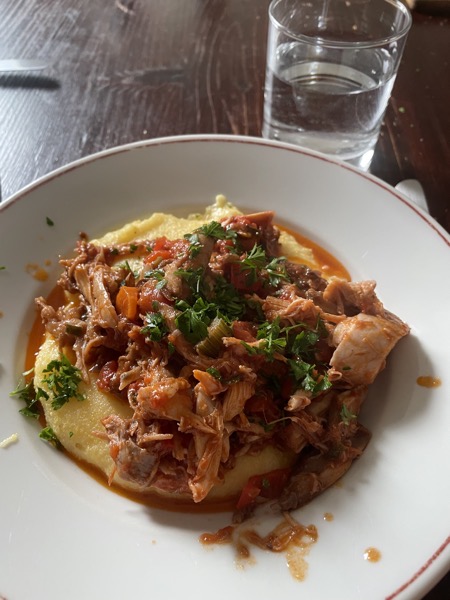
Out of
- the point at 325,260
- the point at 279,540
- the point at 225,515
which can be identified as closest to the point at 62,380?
the point at 225,515

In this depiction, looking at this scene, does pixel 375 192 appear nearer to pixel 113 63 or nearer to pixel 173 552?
pixel 173 552

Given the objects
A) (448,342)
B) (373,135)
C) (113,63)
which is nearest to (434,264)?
(448,342)

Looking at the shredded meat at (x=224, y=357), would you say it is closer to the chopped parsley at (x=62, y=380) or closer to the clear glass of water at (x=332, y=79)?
the chopped parsley at (x=62, y=380)

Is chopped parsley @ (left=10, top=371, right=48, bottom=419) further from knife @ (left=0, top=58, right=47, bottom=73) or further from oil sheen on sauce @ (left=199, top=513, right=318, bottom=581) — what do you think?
knife @ (left=0, top=58, right=47, bottom=73)

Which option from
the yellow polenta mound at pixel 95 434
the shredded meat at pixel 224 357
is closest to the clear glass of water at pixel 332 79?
the shredded meat at pixel 224 357

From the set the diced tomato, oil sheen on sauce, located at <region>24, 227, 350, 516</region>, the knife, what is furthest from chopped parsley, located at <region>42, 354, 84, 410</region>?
the knife

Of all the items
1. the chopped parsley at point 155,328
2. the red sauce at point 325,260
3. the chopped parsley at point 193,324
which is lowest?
the red sauce at point 325,260
